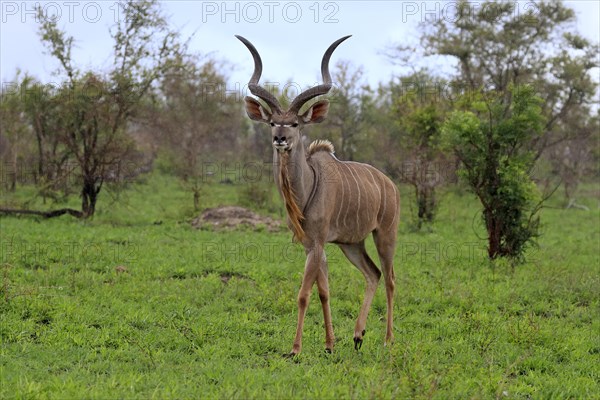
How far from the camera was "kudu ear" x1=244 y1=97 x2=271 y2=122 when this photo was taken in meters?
4.89

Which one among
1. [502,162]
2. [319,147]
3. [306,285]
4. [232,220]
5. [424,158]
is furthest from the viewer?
[424,158]

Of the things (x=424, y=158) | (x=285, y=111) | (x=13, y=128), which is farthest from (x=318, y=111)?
(x=13, y=128)

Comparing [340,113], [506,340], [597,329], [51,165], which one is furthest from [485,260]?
[340,113]

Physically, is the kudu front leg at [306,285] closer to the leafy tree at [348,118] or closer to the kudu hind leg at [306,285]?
the kudu hind leg at [306,285]

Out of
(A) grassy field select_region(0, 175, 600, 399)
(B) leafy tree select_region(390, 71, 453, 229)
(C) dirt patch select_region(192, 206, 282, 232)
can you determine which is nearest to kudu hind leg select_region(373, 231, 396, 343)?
(A) grassy field select_region(0, 175, 600, 399)

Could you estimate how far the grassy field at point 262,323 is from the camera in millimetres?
4109

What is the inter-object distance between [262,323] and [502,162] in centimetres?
472

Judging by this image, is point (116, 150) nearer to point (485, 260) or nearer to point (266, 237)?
point (266, 237)

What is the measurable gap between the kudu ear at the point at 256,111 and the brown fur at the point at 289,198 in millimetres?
368

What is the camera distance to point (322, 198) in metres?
4.98

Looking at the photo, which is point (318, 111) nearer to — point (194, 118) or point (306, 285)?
point (306, 285)

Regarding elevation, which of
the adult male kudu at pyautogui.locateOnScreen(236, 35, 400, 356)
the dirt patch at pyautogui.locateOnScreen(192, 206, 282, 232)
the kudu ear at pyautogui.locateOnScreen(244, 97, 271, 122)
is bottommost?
the dirt patch at pyautogui.locateOnScreen(192, 206, 282, 232)

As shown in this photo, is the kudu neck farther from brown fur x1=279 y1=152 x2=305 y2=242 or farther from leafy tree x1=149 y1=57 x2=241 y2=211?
leafy tree x1=149 y1=57 x2=241 y2=211

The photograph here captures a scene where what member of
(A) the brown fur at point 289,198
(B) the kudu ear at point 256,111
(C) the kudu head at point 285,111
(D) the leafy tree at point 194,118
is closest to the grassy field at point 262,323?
(A) the brown fur at point 289,198
